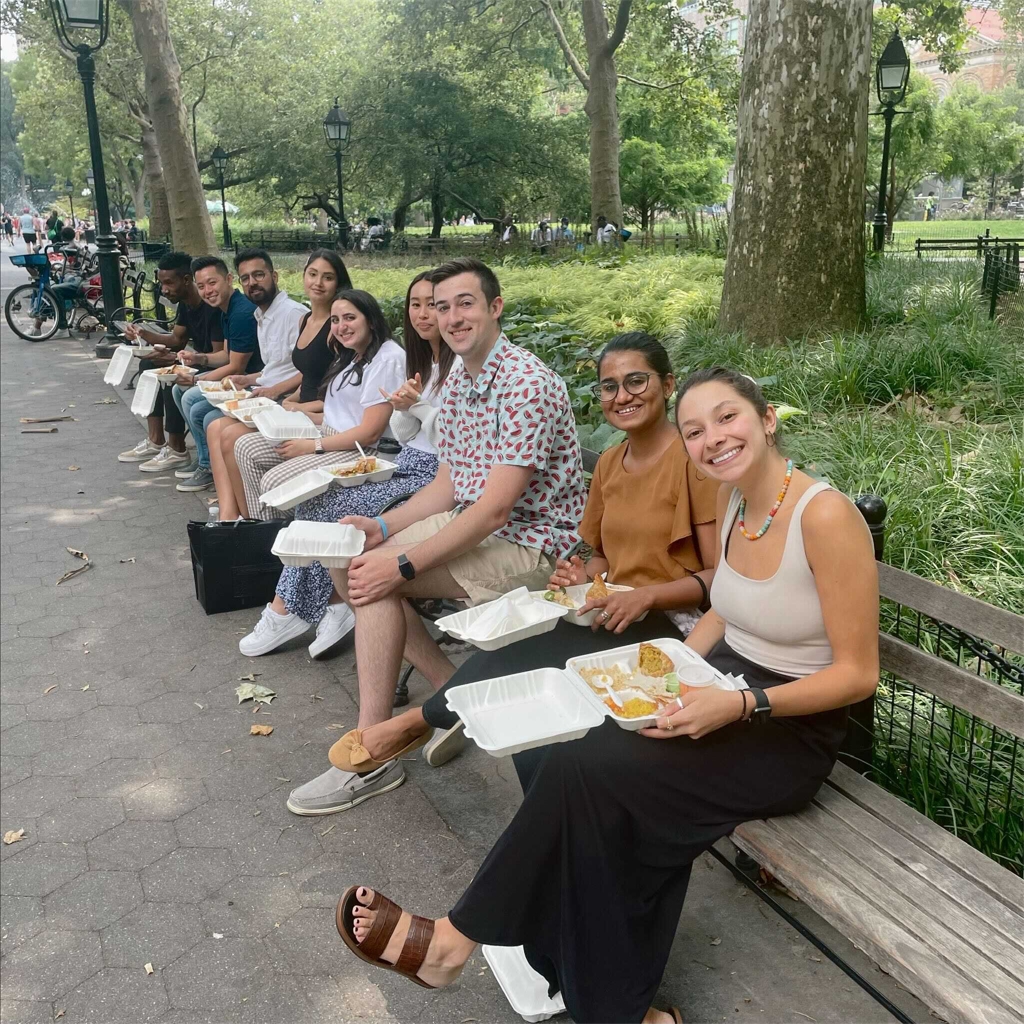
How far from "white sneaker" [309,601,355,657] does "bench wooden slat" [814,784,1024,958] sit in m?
2.62

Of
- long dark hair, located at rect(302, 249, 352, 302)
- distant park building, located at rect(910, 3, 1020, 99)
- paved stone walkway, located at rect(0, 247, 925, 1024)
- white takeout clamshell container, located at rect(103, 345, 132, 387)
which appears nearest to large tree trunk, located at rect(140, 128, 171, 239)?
white takeout clamshell container, located at rect(103, 345, 132, 387)

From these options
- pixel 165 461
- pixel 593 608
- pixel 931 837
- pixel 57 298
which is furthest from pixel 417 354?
pixel 57 298

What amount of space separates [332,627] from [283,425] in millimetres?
1237

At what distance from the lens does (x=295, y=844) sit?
3154mm

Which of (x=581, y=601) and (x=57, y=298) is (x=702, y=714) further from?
(x=57, y=298)

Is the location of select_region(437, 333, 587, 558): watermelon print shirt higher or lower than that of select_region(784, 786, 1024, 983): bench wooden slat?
higher

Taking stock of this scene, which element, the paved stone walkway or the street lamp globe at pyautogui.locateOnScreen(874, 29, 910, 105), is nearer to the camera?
the paved stone walkway

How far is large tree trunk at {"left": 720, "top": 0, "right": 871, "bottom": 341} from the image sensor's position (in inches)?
234

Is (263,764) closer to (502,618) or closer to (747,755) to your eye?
(502,618)

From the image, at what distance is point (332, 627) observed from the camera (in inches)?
177

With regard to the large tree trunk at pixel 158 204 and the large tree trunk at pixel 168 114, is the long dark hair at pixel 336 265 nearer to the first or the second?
the large tree trunk at pixel 168 114

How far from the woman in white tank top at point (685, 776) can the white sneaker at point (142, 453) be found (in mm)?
6761

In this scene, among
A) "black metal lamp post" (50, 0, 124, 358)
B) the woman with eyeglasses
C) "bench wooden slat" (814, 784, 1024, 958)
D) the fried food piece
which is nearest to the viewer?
"bench wooden slat" (814, 784, 1024, 958)

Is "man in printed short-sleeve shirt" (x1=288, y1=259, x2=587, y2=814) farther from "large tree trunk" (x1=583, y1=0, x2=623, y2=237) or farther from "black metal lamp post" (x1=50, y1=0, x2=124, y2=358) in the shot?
"large tree trunk" (x1=583, y1=0, x2=623, y2=237)
